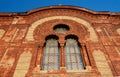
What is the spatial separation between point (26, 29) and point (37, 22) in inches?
33.3

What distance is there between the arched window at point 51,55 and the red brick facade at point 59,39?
241mm

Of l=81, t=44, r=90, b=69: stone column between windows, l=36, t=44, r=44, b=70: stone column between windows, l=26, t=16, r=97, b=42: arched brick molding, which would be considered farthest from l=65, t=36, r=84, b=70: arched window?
l=36, t=44, r=44, b=70: stone column between windows

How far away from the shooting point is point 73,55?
859 cm

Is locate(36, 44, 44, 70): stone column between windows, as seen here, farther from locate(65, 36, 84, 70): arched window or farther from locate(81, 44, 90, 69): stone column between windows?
locate(81, 44, 90, 69): stone column between windows

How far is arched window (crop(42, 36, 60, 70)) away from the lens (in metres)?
7.97

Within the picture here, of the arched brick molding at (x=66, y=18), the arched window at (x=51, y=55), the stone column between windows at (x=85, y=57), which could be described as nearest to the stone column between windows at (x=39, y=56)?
the arched window at (x=51, y=55)

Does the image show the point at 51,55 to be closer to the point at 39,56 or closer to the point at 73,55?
the point at 39,56

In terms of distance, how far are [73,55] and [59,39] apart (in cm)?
113

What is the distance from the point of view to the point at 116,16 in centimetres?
1109

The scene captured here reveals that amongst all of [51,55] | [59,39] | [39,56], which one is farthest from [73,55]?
[39,56]

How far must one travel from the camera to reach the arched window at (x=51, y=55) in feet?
26.1

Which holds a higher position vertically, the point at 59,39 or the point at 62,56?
the point at 59,39

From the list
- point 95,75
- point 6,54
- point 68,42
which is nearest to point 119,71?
point 95,75

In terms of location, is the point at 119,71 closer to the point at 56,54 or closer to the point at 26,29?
the point at 56,54
